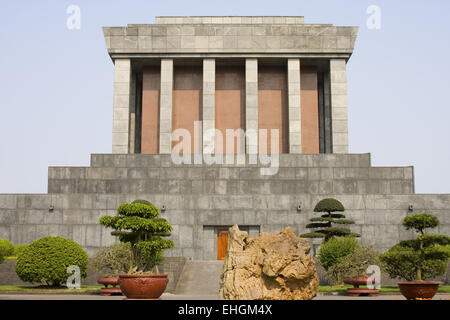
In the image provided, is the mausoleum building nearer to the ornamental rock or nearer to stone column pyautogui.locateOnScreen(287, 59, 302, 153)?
stone column pyautogui.locateOnScreen(287, 59, 302, 153)

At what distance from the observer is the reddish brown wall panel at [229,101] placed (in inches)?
1417

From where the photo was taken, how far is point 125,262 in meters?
19.6

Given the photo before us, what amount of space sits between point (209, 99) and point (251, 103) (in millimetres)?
2617

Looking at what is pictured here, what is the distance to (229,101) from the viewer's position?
1447 inches

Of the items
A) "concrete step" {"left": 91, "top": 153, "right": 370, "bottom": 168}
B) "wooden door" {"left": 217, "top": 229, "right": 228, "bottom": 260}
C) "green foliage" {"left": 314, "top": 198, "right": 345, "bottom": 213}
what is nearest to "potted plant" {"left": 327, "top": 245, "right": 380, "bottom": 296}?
"green foliage" {"left": 314, "top": 198, "right": 345, "bottom": 213}

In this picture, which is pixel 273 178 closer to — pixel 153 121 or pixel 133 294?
pixel 153 121

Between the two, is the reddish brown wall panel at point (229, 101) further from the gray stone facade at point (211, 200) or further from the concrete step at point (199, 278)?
the concrete step at point (199, 278)

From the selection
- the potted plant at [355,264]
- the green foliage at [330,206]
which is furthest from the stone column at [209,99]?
the potted plant at [355,264]

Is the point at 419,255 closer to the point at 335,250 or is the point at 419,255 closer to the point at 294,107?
the point at 335,250

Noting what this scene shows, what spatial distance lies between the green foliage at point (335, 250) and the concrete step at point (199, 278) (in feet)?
13.5

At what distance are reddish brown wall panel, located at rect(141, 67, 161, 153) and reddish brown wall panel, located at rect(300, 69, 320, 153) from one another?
925cm

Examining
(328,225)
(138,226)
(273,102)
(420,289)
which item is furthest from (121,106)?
(420,289)

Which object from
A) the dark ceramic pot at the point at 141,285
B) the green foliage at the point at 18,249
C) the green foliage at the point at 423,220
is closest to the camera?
the dark ceramic pot at the point at 141,285
